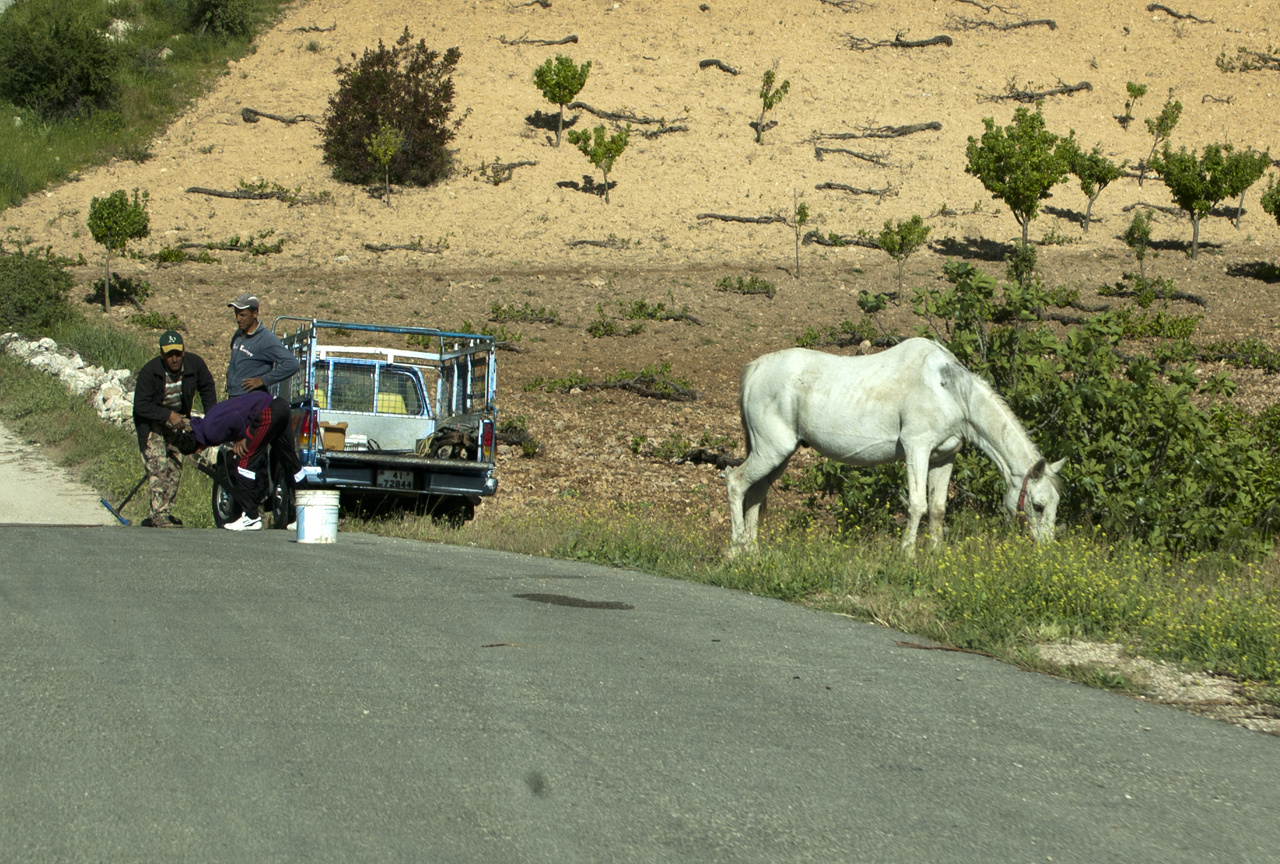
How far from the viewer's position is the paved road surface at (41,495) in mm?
13938

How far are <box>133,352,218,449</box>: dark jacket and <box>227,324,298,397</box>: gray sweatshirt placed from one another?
0.34 meters

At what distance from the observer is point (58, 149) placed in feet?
158

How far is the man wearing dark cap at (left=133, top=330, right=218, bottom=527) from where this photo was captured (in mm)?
11914

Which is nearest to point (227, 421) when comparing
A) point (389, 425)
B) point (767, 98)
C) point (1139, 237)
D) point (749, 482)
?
point (389, 425)

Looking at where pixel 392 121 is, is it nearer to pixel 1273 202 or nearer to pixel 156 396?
pixel 1273 202

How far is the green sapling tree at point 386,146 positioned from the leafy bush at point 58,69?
15.4 metres

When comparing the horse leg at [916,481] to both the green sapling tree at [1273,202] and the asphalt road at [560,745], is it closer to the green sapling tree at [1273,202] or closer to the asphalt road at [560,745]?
the asphalt road at [560,745]

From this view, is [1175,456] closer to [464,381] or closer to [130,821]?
[464,381]

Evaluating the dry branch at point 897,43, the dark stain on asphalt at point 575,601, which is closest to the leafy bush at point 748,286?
the dark stain on asphalt at point 575,601

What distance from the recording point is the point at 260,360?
1234 centimetres

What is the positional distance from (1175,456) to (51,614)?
936 centimetres

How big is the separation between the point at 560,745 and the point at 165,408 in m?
8.36

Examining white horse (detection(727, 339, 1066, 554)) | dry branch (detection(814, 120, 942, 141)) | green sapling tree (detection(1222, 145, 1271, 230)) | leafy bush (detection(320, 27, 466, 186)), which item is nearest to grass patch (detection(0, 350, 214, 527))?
white horse (detection(727, 339, 1066, 554))

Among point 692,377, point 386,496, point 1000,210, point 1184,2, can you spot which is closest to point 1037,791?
point 386,496
